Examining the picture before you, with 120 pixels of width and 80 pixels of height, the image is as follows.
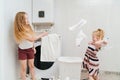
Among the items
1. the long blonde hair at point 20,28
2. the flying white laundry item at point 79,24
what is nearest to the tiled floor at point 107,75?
the flying white laundry item at point 79,24

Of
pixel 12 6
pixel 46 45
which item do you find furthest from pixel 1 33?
pixel 46 45

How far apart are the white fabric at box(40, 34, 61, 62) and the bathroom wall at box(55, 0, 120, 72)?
0.54m

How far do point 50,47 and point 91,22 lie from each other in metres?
1.05

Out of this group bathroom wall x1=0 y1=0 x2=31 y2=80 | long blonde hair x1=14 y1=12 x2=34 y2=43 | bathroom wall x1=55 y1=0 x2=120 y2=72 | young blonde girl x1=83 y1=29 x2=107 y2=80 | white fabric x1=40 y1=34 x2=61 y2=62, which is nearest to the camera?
bathroom wall x1=0 y1=0 x2=31 y2=80

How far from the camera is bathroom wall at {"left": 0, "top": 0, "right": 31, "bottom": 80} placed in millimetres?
2725

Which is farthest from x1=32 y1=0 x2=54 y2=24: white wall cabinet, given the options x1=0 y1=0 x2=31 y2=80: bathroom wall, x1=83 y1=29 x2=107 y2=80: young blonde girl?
x1=83 y1=29 x2=107 y2=80: young blonde girl

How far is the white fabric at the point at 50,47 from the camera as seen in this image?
3.37m

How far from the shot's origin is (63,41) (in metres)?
3.90

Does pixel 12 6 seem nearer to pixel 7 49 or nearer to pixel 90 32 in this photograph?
pixel 7 49

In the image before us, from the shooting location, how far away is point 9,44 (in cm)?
288

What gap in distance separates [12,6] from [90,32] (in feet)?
5.55

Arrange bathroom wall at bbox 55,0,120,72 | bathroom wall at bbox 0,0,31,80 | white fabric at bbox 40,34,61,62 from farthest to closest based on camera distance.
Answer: bathroom wall at bbox 55,0,120,72
white fabric at bbox 40,34,61,62
bathroom wall at bbox 0,0,31,80

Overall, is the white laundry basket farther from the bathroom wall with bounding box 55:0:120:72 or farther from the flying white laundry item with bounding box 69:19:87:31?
the flying white laundry item with bounding box 69:19:87:31

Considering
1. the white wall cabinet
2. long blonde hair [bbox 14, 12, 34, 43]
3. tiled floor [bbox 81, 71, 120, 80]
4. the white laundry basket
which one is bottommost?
tiled floor [bbox 81, 71, 120, 80]
